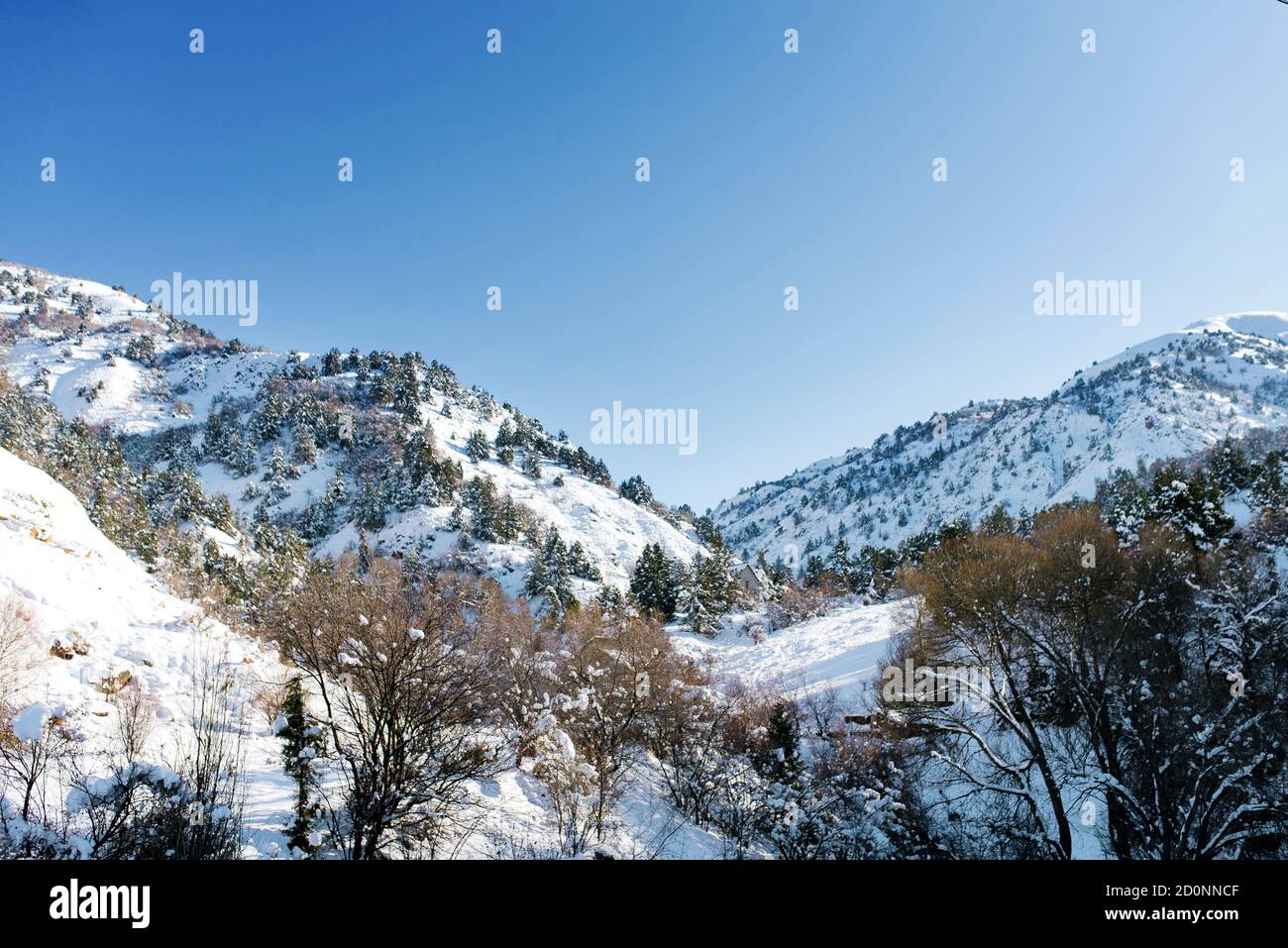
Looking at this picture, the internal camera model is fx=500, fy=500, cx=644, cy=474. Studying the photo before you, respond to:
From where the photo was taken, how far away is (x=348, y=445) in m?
132

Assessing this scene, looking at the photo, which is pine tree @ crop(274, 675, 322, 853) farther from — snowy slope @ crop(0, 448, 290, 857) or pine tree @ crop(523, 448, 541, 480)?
pine tree @ crop(523, 448, 541, 480)

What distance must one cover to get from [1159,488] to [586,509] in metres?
94.2

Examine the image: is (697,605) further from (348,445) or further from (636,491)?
(348,445)

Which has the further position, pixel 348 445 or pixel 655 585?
pixel 348 445

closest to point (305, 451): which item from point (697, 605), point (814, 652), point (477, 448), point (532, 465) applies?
point (477, 448)

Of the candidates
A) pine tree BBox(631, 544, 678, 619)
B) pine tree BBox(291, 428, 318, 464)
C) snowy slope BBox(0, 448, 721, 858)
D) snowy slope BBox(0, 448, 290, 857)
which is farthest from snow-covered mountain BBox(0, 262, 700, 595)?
snowy slope BBox(0, 448, 290, 857)

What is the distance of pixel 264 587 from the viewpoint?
50.2 m

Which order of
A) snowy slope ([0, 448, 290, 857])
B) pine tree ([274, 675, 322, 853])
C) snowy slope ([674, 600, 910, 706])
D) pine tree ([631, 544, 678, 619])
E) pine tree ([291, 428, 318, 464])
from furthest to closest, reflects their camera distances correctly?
pine tree ([291, 428, 318, 464]), pine tree ([631, 544, 678, 619]), snowy slope ([674, 600, 910, 706]), snowy slope ([0, 448, 290, 857]), pine tree ([274, 675, 322, 853])

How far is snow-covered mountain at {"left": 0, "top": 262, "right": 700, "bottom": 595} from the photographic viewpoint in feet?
309

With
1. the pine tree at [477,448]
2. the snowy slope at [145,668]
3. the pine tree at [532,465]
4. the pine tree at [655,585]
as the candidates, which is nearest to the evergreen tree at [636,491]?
the pine tree at [532,465]

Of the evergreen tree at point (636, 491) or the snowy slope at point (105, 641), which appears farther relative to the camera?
the evergreen tree at point (636, 491)

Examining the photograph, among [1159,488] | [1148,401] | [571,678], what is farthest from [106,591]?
[1148,401]

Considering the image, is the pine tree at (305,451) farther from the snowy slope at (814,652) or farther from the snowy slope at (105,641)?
the snowy slope at (105,641)

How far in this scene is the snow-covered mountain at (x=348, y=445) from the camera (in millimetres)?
94188
